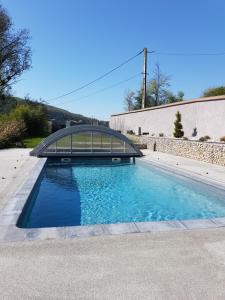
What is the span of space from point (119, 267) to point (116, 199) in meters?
5.34

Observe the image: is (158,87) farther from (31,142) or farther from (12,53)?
(31,142)

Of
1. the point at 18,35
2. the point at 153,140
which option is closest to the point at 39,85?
the point at 18,35

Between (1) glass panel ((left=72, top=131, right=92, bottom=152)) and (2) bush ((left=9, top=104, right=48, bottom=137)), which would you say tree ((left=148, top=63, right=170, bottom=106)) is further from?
(1) glass panel ((left=72, top=131, right=92, bottom=152))

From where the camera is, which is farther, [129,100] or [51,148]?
[129,100]

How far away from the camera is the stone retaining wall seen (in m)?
12.9

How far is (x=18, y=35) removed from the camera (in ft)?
101

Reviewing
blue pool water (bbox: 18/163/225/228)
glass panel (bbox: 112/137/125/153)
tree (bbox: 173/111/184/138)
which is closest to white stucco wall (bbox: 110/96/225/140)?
tree (bbox: 173/111/184/138)

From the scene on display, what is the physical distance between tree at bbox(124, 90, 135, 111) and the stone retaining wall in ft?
119

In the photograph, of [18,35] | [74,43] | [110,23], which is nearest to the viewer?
[110,23]

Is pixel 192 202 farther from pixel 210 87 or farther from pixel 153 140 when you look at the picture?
pixel 210 87

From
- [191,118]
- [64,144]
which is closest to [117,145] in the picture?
[64,144]

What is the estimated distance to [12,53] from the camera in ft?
102

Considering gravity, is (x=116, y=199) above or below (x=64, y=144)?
below

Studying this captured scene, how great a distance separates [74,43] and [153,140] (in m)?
11.7
